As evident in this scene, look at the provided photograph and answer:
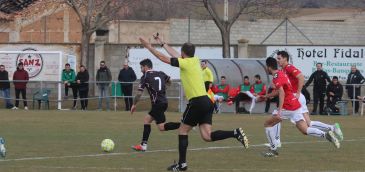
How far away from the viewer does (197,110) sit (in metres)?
12.8

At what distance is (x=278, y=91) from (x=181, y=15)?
57.5 m

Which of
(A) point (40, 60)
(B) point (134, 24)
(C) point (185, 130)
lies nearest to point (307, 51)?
(A) point (40, 60)

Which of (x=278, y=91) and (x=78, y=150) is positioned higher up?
(x=278, y=91)

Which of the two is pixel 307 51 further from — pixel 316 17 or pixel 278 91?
pixel 316 17

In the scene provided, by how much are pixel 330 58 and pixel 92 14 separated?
1079 centimetres

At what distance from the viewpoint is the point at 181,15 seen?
237 feet

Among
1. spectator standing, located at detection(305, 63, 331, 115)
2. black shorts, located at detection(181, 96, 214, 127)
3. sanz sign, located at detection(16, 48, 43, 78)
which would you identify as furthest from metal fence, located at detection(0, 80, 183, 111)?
black shorts, located at detection(181, 96, 214, 127)

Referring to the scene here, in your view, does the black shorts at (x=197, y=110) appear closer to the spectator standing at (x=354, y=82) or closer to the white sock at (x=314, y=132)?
the white sock at (x=314, y=132)

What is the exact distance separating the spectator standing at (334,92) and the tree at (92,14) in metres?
12.2

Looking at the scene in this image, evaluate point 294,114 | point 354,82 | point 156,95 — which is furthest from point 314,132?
point 354,82

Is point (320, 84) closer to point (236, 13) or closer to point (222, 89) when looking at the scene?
point (222, 89)

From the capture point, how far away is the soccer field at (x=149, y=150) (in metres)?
13.5

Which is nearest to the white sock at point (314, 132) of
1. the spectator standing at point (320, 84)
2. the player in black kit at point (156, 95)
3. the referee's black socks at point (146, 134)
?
the player in black kit at point (156, 95)

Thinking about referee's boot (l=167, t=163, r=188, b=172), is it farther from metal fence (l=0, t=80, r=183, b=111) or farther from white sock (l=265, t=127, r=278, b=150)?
metal fence (l=0, t=80, r=183, b=111)
